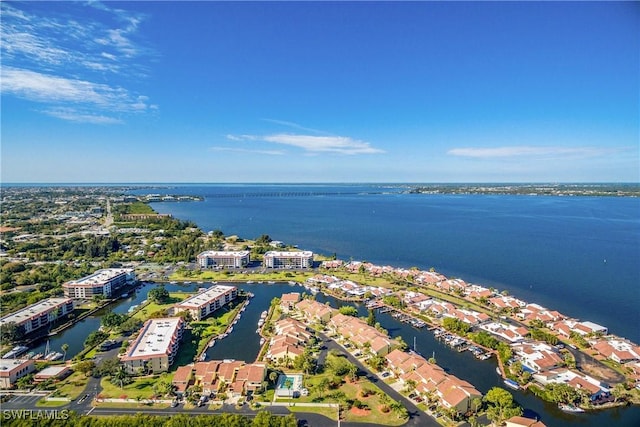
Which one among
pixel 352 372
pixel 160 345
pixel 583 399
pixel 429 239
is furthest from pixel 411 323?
pixel 429 239

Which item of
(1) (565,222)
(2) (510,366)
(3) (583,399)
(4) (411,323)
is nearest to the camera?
A: (3) (583,399)

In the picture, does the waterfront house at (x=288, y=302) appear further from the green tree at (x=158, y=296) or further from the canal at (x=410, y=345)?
the green tree at (x=158, y=296)

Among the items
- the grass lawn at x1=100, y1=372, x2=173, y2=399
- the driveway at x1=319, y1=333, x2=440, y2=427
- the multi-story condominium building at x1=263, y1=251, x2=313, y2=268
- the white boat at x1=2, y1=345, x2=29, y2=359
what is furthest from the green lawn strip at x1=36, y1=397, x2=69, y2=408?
the multi-story condominium building at x1=263, y1=251, x2=313, y2=268

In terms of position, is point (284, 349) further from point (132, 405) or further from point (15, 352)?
point (15, 352)

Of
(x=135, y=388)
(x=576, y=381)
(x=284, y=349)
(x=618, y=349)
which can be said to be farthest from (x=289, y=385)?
(x=618, y=349)

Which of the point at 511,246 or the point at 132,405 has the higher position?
the point at 511,246

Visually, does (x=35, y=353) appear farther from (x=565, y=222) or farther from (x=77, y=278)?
(x=565, y=222)

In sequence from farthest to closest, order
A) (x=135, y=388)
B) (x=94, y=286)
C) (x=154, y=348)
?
1. (x=94, y=286)
2. (x=154, y=348)
3. (x=135, y=388)
